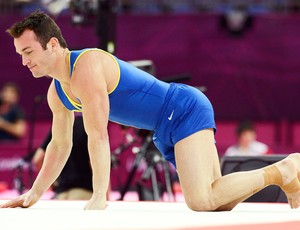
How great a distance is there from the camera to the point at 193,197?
4145 millimetres

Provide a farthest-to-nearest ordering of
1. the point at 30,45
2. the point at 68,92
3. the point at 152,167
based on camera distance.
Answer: the point at 152,167, the point at 68,92, the point at 30,45

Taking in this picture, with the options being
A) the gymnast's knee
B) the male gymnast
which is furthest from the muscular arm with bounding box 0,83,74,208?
the gymnast's knee

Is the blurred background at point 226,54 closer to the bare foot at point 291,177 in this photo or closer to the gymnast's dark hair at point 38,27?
the bare foot at point 291,177

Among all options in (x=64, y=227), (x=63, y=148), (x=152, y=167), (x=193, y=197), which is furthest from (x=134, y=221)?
(x=152, y=167)

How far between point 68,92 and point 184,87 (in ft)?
2.21

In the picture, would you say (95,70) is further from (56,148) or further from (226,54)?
(226,54)

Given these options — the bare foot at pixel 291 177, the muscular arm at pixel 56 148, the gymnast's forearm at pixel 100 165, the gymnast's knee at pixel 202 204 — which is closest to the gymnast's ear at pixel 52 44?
the muscular arm at pixel 56 148

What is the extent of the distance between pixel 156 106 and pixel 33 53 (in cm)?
75

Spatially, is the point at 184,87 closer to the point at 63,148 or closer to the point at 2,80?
the point at 63,148

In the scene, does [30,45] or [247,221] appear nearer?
[247,221]

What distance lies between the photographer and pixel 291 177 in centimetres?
425

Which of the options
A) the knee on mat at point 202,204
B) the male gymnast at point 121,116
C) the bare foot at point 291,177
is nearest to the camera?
the male gymnast at point 121,116

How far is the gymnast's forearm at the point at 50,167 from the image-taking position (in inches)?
173

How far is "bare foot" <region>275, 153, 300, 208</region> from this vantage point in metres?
4.25
